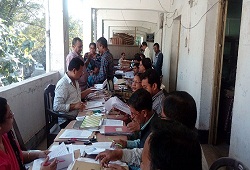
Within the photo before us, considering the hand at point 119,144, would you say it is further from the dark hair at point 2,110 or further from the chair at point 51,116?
the chair at point 51,116

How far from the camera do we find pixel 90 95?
142 inches

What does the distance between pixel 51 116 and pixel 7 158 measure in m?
1.52

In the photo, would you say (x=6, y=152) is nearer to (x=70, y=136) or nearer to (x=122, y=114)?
(x=70, y=136)

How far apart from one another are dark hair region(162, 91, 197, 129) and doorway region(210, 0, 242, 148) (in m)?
2.35

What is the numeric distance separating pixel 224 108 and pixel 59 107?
8.28 feet

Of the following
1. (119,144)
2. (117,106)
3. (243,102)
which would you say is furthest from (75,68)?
(243,102)

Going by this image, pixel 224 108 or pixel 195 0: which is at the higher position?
pixel 195 0

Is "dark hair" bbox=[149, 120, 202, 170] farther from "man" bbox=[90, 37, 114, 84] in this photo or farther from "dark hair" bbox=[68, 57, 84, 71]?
"man" bbox=[90, 37, 114, 84]

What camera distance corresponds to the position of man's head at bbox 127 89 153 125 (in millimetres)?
1997

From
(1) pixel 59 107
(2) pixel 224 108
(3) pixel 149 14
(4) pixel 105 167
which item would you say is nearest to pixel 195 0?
(2) pixel 224 108

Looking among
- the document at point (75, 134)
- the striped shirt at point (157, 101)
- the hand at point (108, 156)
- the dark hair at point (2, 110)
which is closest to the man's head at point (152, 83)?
the striped shirt at point (157, 101)

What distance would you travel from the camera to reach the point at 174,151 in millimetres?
898

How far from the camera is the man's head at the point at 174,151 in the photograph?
895mm

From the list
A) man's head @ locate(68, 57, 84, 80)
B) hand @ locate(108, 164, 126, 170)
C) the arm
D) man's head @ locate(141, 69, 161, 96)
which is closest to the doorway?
man's head @ locate(141, 69, 161, 96)
